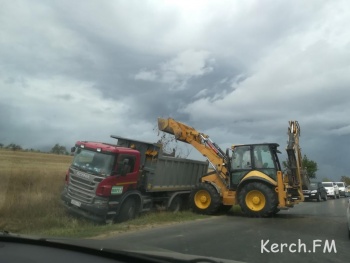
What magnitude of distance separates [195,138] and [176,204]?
2.99 m

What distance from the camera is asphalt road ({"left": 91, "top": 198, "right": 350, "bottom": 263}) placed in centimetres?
784

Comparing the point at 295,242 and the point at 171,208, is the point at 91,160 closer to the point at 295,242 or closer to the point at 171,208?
the point at 171,208

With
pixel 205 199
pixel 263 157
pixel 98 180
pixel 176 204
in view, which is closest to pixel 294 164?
pixel 263 157

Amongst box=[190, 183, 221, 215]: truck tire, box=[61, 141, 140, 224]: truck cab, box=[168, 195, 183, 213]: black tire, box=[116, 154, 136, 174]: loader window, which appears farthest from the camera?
box=[168, 195, 183, 213]: black tire

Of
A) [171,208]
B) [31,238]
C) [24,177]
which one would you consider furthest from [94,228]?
[31,238]

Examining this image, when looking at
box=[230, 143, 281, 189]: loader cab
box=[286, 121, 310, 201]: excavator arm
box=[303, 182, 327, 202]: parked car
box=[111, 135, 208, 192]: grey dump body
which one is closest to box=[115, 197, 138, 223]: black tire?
box=[111, 135, 208, 192]: grey dump body

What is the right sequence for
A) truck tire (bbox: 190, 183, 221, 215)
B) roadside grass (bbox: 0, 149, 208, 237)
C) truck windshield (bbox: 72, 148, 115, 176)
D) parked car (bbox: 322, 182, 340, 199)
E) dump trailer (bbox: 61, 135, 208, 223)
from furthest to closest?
parked car (bbox: 322, 182, 340, 199), truck tire (bbox: 190, 183, 221, 215), truck windshield (bbox: 72, 148, 115, 176), dump trailer (bbox: 61, 135, 208, 223), roadside grass (bbox: 0, 149, 208, 237)

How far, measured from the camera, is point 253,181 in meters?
15.2

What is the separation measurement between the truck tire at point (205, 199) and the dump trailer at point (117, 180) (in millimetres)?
1042

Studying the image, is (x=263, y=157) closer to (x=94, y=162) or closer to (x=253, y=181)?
(x=253, y=181)

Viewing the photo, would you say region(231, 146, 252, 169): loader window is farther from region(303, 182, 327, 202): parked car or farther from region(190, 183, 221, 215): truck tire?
region(303, 182, 327, 202): parked car

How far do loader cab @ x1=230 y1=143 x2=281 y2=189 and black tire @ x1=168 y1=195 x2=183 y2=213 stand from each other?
2457mm

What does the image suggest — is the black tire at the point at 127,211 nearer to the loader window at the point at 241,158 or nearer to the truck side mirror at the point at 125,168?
the truck side mirror at the point at 125,168

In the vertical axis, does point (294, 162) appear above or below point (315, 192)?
below
